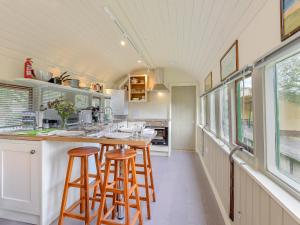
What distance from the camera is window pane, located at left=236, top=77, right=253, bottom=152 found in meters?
1.67

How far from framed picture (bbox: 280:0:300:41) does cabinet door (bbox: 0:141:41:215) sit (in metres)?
2.34

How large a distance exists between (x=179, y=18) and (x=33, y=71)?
6.92 feet

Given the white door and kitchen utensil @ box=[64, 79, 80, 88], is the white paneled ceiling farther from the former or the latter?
the white door

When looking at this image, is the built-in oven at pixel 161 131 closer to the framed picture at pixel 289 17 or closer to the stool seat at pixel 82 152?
the stool seat at pixel 82 152

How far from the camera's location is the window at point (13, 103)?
237 centimetres

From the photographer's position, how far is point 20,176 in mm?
1995

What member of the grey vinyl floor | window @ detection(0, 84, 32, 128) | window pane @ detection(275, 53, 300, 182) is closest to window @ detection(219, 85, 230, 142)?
A: the grey vinyl floor

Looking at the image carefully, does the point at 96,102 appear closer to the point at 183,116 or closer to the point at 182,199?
the point at 183,116

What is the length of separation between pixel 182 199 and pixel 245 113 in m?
1.56

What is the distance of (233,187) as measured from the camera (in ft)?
5.89

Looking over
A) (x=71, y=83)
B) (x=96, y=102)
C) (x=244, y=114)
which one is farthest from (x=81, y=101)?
(x=244, y=114)

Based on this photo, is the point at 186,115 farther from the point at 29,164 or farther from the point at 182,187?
the point at 29,164

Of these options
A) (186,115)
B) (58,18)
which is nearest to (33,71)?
(58,18)

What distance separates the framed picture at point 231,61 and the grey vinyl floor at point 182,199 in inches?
69.3
